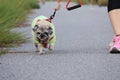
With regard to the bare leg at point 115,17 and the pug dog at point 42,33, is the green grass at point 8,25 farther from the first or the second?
the bare leg at point 115,17

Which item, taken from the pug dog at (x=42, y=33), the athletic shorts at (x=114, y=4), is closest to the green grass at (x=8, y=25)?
the pug dog at (x=42, y=33)

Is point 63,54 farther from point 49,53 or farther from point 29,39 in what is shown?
point 29,39

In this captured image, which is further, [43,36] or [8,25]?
[8,25]

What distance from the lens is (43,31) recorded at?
7758 millimetres

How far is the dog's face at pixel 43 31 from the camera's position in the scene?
7754 mm

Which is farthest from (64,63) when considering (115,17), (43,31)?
(43,31)

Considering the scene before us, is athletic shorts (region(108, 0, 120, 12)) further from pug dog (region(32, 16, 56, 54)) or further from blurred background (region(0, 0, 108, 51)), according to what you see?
blurred background (region(0, 0, 108, 51))

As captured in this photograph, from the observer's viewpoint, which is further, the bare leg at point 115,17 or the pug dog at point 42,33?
the pug dog at point 42,33

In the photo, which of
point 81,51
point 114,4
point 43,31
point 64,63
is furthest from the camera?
point 81,51

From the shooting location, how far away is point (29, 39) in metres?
9.95

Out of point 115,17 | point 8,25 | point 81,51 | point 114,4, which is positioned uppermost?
point 114,4

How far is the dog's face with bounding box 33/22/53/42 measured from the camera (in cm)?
775

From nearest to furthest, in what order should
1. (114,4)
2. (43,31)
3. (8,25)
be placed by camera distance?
1. (114,4)
2. (43,31)
3. (8,25)

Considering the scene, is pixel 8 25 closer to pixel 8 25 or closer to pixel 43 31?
pixel 8 25
